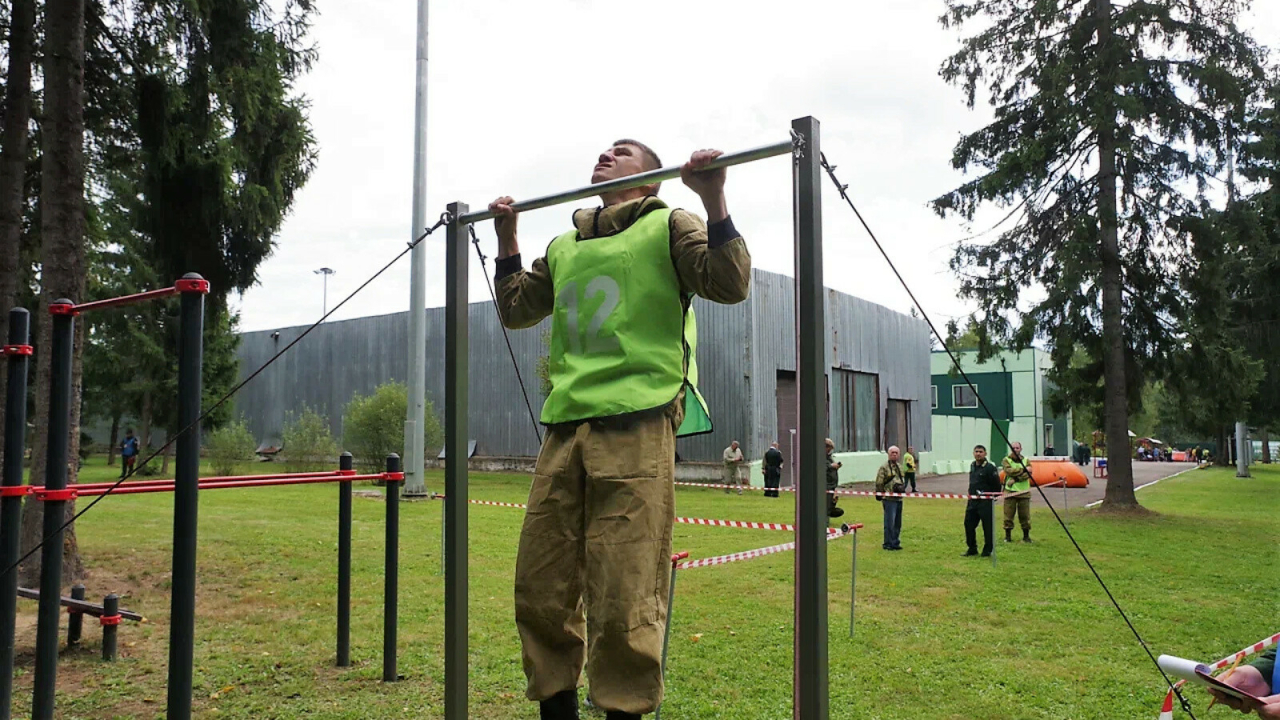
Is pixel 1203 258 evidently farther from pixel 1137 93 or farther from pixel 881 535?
→ pixel 881 535

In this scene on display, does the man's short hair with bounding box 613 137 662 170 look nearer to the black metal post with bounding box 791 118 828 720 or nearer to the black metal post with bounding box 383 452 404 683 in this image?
the black metal post with bounding box 791 118 828 720

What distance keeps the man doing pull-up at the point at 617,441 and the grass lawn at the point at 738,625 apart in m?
1.97

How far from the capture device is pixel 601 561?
2557 mm

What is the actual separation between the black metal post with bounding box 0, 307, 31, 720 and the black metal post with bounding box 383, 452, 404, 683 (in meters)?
1.66

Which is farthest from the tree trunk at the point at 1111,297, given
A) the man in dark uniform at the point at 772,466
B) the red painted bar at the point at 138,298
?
the red painted bar at the point at 138,298

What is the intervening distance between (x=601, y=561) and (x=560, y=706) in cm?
55

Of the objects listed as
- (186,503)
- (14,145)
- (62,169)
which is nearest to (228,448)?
(14,145)

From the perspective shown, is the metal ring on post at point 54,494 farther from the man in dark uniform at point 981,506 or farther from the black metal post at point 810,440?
the man in dark uniform at point 981,506

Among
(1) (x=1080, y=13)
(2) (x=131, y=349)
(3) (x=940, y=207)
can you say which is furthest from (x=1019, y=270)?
(2) (x=131, y=349)

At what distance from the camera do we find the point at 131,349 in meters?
22.3

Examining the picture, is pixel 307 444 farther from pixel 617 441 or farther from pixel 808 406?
pixel 808 406

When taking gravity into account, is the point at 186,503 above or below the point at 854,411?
below

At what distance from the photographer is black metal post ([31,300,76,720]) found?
396 cm

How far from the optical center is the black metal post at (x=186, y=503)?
132 inches
